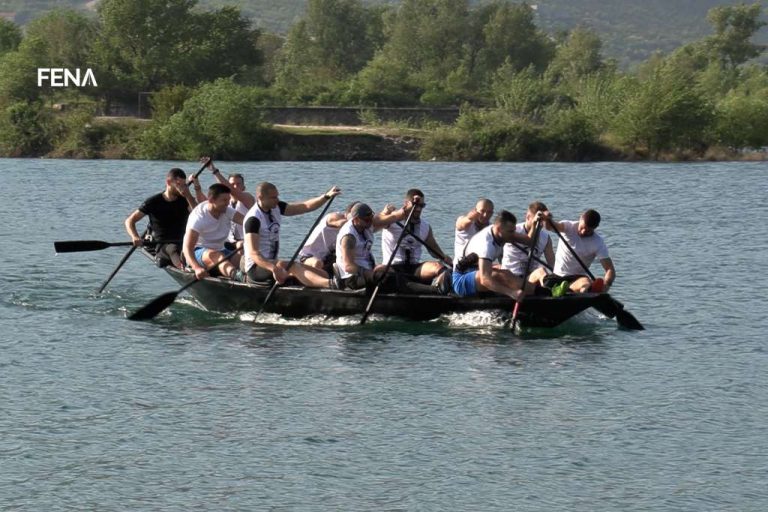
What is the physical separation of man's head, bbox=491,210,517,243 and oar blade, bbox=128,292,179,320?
196 inches

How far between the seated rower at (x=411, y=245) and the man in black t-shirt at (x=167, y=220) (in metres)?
3.19

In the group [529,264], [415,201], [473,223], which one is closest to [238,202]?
[415,201]

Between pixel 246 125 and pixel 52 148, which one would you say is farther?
pixel 52 148

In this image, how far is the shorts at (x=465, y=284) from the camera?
17828 millimetres

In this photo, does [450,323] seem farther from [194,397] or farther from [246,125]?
[246,125]

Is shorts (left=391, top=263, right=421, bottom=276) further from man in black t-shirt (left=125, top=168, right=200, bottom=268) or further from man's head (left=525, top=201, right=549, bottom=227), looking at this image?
man in black t-shirt (left=125, top=168, right=200, bottom=268)

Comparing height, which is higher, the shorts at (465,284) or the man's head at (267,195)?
the man's head at (267,195)

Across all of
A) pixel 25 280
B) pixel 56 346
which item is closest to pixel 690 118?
pixel 25 280

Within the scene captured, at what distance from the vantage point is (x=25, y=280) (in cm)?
2450

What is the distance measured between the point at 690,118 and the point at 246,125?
66.7 feet

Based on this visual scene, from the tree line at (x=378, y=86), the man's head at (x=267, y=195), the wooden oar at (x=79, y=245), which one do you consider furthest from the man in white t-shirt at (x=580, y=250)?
the tree line at (x=378, y=86)

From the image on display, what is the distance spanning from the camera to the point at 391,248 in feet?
63.0

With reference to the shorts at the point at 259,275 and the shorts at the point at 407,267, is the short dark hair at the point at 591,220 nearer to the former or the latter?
the shorts at the point at 407,267

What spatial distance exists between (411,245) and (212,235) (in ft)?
9.02
